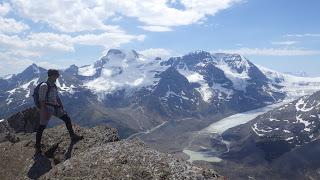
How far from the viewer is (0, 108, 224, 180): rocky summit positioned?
2377cm

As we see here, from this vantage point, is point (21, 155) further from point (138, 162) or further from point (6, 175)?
point (138, 162)

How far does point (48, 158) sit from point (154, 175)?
9456mm

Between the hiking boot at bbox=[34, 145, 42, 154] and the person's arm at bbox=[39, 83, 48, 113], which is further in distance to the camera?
the hiking boot at bbox=[34, 145, 42, 154]

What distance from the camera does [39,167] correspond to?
28469 millimetres

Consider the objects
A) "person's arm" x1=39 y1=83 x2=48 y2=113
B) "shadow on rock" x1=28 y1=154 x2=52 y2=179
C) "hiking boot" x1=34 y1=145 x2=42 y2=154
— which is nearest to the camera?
"shadow on rock" x1=28 y1=154 x2=52 y2=179

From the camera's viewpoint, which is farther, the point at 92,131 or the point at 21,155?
the point at 92,131

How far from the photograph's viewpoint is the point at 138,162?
25.1m

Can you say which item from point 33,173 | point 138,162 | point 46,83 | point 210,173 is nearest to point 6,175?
A: point 33,173

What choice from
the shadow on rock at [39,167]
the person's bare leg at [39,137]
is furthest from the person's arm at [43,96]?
the shadow on rock at [39,167]

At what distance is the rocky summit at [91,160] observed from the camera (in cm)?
2377

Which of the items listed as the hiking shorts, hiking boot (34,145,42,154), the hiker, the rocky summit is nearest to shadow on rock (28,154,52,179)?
the rocky summit

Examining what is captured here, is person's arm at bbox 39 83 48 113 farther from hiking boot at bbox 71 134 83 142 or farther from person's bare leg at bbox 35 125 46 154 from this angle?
hiking boot at bbox 71 134 83 142

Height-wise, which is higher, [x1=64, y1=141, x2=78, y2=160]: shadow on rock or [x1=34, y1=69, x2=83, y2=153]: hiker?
[x1=34, y1=69, x2=83, y2=153]: hiker

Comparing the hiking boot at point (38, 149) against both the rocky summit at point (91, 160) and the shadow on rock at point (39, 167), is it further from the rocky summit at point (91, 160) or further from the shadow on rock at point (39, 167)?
the shadow on rock at point (39, 167)
